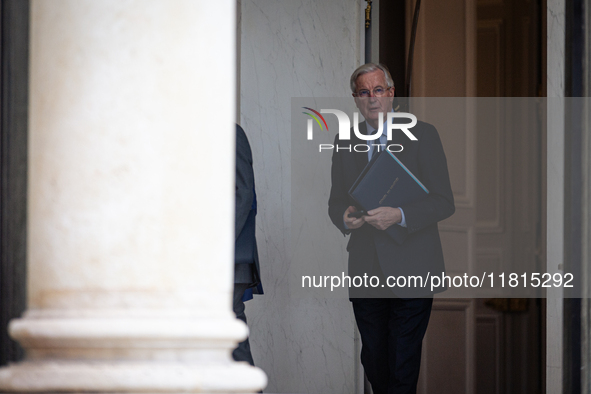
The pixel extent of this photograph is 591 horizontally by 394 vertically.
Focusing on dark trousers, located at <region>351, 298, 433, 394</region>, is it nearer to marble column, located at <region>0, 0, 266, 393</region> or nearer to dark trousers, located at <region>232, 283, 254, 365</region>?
dark trousers, located at <region>232, 283, 254, 365</region>

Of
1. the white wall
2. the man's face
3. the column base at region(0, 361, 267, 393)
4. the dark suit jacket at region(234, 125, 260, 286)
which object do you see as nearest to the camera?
the column base at region(0, 361, 267, 393)

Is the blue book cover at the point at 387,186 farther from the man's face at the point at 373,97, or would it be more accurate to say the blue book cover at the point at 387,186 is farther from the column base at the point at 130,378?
the column base at the point at 130,378

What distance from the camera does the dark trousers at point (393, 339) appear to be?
8.07 ft

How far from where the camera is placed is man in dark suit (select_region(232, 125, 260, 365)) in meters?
2.56

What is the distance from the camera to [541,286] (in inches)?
119

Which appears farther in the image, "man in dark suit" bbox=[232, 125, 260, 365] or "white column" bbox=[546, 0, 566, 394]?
"white column" bbox=[546, 0, 566, 394]

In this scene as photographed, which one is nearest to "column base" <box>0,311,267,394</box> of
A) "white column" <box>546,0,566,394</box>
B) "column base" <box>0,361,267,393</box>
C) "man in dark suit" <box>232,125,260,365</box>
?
"column base" <box>0,361,267,393</box>

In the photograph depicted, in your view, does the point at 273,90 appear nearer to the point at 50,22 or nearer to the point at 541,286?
the point at 541,286

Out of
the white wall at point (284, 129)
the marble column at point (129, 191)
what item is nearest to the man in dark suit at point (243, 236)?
the white wall at point (284, 129)

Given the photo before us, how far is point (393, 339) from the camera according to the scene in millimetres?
2494

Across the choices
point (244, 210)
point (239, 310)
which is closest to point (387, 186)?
point (244, 210)

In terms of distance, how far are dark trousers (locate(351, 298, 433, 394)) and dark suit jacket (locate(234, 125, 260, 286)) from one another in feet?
1.97

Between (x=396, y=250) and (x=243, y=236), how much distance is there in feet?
2.54

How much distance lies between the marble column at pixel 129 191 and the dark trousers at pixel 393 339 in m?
1.52
